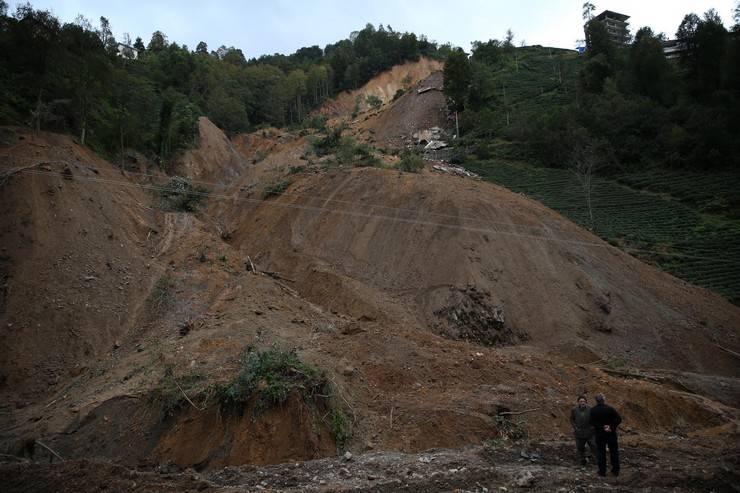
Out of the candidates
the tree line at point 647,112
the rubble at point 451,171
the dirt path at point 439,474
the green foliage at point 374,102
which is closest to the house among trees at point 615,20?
Result: the tree line at point 647,112

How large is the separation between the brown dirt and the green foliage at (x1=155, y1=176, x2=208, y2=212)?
975mm

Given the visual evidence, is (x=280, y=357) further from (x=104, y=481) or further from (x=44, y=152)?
(x=44, y=152)

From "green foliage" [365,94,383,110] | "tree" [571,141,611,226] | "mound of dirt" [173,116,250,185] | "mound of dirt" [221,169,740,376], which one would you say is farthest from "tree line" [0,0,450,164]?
"tree" [571,141,611,226]

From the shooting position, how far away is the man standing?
26.2 ft

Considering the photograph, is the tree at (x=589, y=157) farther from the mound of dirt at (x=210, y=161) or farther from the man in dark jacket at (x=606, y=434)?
the man in dark jacket at (x=606, y=434)

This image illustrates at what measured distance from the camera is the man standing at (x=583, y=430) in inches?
315

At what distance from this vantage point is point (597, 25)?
5978 cm

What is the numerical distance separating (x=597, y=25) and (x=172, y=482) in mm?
67736

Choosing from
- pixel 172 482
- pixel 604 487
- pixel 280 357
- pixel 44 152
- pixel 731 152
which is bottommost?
pixel 604 487

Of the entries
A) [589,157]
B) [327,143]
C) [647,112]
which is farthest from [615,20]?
[327,143]

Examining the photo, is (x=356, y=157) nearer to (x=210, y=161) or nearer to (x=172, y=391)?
(x=210, y=161)

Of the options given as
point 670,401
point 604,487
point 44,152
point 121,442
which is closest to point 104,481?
point 121,442

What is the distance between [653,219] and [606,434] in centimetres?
2627

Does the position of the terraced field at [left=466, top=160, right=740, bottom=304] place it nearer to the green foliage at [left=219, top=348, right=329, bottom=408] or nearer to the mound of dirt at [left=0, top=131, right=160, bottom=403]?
the green foliage at [left=219, top=348, right=329, bottom=408]
